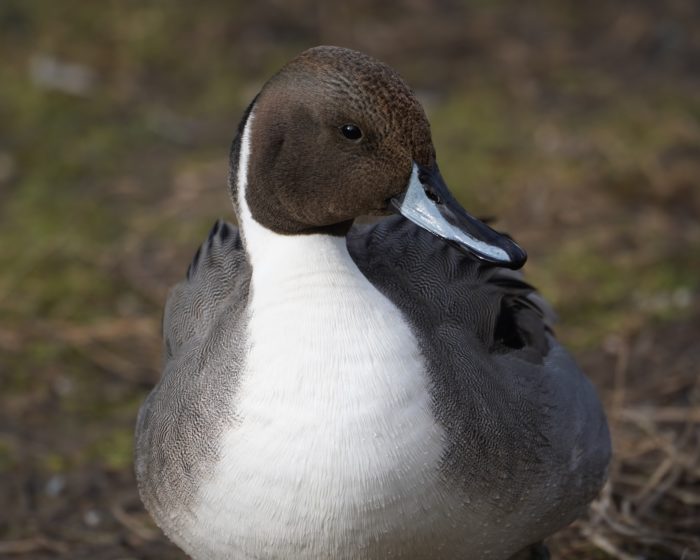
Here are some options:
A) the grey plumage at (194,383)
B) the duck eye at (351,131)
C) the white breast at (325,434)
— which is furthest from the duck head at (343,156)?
the grey plumage at (194,383)

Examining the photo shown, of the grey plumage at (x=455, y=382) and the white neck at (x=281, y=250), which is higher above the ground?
the white neck at (x=281, y=250)

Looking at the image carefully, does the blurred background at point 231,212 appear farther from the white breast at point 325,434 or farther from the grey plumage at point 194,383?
the white breast at point 325,434

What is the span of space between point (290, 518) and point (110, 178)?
160 inches

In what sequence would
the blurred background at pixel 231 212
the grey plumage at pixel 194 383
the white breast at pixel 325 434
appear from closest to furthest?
the white breast at pixel 325 434 < the grey plumage at pixel 194 383 < the blurred background at pixel 231 212

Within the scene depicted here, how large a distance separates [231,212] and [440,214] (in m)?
3.20

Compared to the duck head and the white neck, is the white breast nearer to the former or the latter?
the white neck

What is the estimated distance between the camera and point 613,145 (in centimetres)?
608

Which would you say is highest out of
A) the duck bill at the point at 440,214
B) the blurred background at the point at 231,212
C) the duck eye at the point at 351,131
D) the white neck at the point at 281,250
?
the duck eye at the point at 351,131

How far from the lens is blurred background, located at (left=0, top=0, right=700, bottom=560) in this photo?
12.8 ft

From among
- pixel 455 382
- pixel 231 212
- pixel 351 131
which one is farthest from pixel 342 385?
pixel 231 212

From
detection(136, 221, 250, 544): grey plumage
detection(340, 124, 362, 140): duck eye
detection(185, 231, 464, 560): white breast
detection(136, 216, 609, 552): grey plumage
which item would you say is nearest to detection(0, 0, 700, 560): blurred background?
detection(136, 216, 609, 552): grey plumage

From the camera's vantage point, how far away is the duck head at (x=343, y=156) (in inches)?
96.3

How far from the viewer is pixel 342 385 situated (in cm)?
243

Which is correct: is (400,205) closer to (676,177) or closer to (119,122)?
(676,177)
